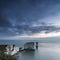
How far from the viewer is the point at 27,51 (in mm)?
25688

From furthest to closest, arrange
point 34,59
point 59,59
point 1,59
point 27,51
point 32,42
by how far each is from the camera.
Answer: point 32,42 < point 27,51 < point 34,59 < point 59,59 < point 1,59

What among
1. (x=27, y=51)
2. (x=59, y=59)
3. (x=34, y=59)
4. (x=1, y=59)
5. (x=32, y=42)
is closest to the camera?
(x=1, y=59)

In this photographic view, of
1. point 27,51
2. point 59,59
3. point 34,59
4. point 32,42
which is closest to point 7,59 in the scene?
point 59,59

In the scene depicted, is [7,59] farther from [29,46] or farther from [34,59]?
[29,46]

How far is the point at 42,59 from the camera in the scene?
17609 millimetres

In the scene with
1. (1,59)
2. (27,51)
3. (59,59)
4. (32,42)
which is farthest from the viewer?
(32,42)

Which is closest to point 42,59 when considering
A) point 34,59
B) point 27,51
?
point 34,59

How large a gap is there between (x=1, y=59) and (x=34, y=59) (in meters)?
12.9

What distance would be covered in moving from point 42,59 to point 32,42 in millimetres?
9933

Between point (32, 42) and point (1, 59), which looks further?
point (32, 42)

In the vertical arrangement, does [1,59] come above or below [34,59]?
above

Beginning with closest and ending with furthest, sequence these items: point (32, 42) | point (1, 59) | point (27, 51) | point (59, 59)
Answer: point (1, 59) < point (59, 59) < point (27, 51) < point (32, 42)

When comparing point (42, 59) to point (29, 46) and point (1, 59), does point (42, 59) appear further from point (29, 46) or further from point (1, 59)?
point (1, 59)

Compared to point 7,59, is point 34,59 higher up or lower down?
lower down
